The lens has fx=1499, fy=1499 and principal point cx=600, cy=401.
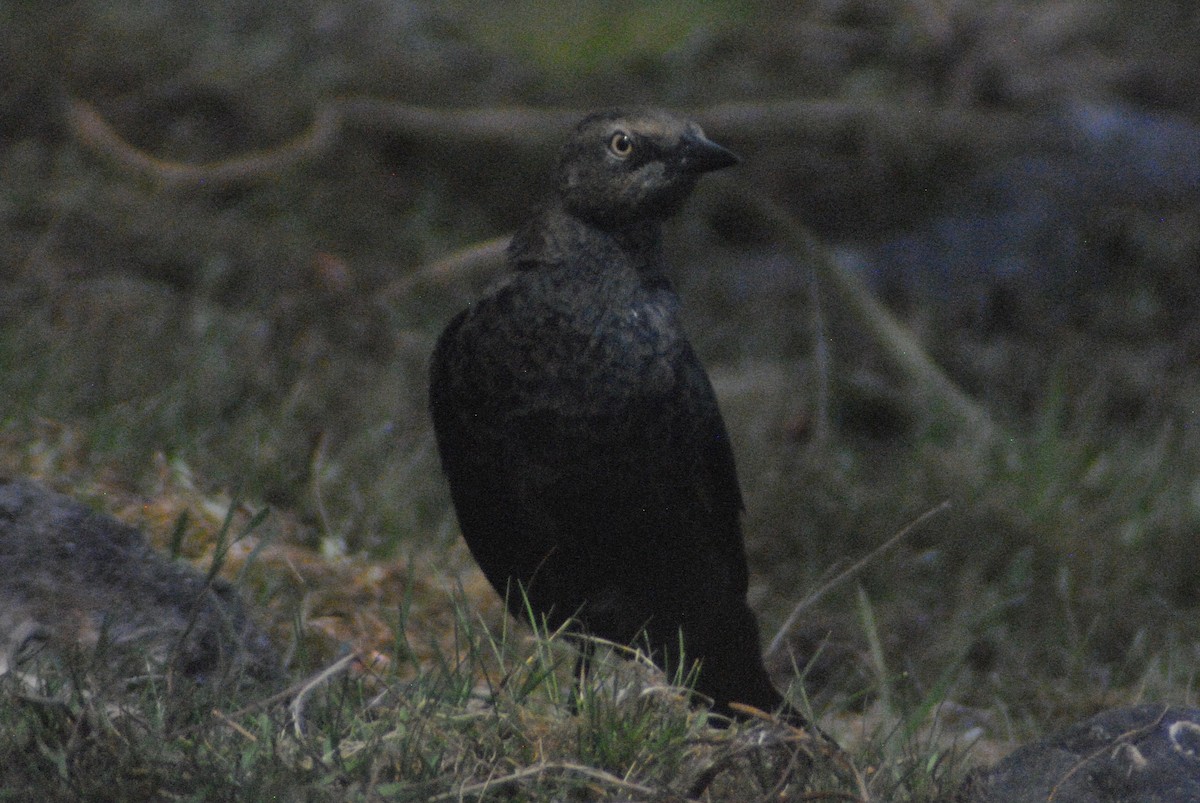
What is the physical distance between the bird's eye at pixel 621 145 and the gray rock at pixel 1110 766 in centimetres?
134

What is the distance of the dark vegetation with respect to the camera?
7.53 feet

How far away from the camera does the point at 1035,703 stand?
3463 millimetres

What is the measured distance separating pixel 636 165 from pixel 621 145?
50 mm

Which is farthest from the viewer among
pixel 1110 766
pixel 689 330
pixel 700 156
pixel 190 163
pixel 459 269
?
pixel 190 163

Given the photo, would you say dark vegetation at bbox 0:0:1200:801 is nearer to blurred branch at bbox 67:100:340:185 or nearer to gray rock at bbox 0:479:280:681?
blurred branch at bbox 67:100:340:185

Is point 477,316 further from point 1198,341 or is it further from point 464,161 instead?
point 1198,341

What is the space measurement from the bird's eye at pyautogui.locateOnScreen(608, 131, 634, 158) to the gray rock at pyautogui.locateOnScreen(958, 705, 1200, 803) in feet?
4.41

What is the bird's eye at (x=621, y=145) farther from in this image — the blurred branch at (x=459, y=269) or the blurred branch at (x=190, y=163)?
the blurred branch at (x=190, y=163)

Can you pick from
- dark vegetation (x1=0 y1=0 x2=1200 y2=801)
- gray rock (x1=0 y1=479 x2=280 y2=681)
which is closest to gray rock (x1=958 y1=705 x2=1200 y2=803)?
dark vegetation (x1=0 y1=0 x2=1200 y2=801)

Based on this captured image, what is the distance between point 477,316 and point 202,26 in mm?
4388

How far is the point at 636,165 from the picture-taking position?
9.69 feet

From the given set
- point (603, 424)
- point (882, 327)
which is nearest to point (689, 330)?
point (882, 327)

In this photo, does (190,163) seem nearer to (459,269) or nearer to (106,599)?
(459,269)

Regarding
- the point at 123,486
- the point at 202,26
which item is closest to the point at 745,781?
the point at 123,486
